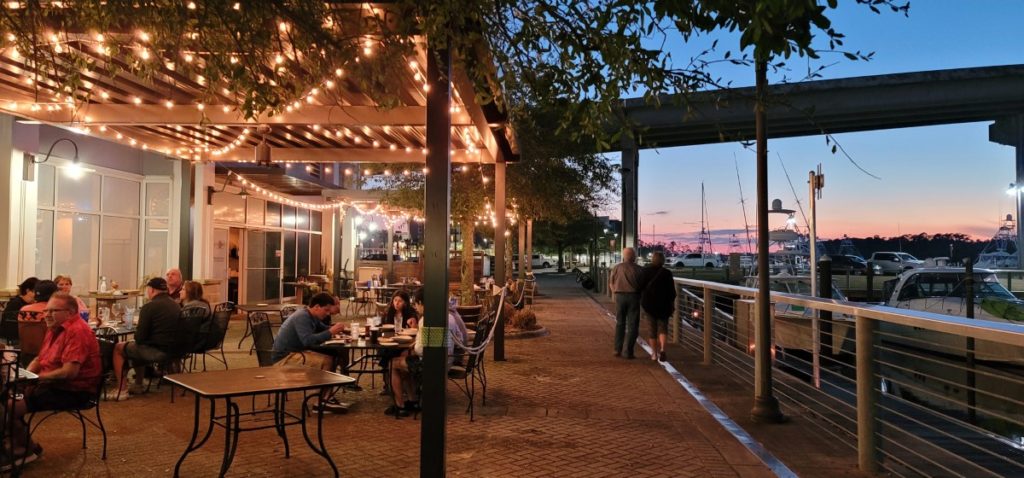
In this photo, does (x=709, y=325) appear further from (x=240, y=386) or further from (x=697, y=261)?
(x=697, y=261)

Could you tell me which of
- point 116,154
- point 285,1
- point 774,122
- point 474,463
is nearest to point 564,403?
point 474,463

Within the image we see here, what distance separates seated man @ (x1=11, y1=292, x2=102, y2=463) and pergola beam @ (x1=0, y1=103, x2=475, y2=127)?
3681 millimetres

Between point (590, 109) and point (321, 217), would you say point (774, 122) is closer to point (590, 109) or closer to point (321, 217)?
point (321, 217)

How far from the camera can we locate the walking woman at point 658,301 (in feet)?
33.5

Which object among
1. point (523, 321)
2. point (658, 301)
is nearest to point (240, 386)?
point (658, 301)

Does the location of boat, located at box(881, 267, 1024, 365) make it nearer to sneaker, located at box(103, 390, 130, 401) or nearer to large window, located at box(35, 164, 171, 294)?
sneaker, located at box(103, 390, 130, 401)

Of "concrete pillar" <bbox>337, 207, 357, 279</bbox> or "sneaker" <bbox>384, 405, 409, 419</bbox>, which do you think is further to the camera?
"concrete pillar" <bbox>337, 207, 357, 279</bbox>

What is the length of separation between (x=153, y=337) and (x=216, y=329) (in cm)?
102

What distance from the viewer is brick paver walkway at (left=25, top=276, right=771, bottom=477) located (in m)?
5.20

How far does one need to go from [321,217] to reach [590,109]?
19.7 meters

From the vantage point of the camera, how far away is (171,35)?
16.5 feet

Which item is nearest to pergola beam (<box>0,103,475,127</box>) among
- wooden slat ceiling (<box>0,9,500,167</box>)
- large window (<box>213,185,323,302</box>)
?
wooden slat ceiling (<box>0,9,500,167</box>)

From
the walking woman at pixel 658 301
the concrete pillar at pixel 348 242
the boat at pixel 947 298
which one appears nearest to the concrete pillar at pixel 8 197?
the walking woman at pixel 658 301

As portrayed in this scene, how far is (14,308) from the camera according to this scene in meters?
8.44
